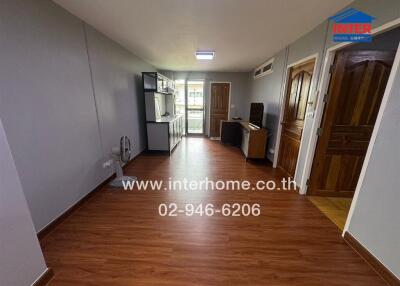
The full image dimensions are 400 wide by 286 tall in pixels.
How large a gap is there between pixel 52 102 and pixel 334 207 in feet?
12.2

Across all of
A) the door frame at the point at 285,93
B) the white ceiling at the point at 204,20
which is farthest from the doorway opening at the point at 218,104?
the door frame at the point at 285,93

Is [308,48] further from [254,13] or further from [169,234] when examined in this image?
[169,234]

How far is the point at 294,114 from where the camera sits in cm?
296

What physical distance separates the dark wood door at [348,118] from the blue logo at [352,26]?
0.21 meters

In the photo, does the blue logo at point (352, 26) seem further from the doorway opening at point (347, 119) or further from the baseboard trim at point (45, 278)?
the baseboard trim at point (45, 278)

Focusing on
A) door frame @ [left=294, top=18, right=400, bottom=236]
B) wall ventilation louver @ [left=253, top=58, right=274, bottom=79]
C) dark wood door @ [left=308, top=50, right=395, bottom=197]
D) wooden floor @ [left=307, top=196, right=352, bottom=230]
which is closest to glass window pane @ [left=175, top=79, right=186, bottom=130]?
wall ventilation louver @ [left=253, top=58, right=274, bottom=79]

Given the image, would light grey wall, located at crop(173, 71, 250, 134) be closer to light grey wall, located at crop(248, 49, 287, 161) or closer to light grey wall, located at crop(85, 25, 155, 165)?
light grey wall, located at crop(248, 49, 287, 161)

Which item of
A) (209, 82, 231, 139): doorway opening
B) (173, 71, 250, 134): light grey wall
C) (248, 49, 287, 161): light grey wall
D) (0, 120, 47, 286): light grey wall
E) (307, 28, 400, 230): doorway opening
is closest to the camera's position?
(0, 120, 47, 286): light grey wall

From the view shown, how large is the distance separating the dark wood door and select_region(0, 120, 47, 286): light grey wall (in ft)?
10.2

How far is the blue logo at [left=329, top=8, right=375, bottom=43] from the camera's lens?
5.21 feet

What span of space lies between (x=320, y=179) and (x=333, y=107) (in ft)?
3.45

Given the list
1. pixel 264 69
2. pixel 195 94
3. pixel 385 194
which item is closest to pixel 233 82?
pixel 195 94

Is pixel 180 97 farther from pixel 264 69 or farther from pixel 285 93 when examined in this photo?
pixel 285 93

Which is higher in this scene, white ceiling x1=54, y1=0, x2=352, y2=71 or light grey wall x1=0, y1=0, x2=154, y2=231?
white ceiling x1=54, y1=0, x2=352, y2=71
